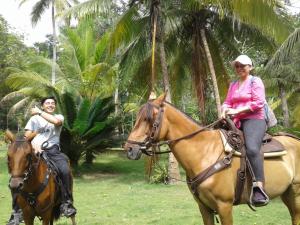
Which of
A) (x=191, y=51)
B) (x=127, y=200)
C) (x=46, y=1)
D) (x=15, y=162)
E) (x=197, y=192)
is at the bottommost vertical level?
(x=127, y=200)

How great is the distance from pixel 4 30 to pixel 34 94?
883 centimetres

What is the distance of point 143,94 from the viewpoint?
17.6 m

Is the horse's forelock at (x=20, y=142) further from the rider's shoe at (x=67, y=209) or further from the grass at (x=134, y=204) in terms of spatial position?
the grass at (x=134, y=204)

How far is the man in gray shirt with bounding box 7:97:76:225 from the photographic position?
609 cm

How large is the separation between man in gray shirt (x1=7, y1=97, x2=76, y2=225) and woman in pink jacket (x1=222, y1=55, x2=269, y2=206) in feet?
8.42

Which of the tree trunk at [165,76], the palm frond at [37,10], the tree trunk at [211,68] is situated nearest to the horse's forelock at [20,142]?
the tree trunk at [165,76]

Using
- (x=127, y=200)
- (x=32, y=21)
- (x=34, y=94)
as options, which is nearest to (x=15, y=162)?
(x=127, y=200)

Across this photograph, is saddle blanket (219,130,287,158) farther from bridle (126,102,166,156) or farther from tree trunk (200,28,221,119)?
tree trunk (200,28,221,119)

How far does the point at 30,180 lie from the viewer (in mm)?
5629

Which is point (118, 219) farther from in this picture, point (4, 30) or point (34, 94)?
point (4, 30)

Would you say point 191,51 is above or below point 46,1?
below

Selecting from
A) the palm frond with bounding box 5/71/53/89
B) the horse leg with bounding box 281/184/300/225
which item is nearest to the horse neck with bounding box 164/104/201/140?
the horse leg with bounding box 281/184/300/225

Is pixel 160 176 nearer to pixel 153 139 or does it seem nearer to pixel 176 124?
pixel 176 124

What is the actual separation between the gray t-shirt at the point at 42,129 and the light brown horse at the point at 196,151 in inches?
77.6
